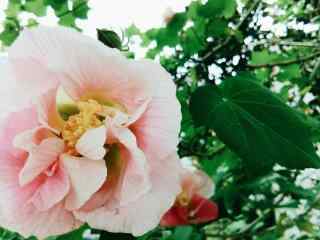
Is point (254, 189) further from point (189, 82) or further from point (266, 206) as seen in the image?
point (189, 82)

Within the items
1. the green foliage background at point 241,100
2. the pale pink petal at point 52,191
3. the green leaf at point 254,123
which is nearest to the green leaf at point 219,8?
the green foliage background at point 241,100

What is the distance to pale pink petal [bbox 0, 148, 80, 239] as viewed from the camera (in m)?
0.39

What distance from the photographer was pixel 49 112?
1.37ft

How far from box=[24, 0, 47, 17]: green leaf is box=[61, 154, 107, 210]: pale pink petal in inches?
22.4

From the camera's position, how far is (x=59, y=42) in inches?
15.7

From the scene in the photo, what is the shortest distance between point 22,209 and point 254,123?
0.86 feet

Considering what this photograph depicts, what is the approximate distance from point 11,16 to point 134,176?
626mm

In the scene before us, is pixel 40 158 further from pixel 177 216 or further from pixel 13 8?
pixel 13 8

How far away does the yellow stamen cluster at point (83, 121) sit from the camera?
42 cm

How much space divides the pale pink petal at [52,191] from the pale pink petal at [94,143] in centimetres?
3

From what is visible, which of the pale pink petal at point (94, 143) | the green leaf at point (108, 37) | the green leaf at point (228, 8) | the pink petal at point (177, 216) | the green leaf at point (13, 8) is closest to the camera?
the pale pink petal at point (94, 143)

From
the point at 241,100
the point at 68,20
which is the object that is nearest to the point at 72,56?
the point at 241,100

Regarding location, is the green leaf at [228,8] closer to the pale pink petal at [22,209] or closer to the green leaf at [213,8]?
the green leaf at [213,8]

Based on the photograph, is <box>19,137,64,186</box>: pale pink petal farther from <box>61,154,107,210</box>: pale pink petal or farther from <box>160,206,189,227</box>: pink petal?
<box>160,206,189,227</box>: pink petal
